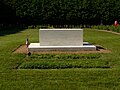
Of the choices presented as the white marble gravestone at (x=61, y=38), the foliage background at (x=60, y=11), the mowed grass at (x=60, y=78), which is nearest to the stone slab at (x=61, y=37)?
the white marble gravestone at (x=61, y=38)

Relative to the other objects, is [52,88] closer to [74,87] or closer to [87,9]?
[74,87]

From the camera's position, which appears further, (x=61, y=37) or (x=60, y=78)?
(x=61, y=37)

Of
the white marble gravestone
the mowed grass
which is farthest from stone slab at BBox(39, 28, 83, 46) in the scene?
the mowed grass

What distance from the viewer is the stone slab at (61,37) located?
53.3 feet

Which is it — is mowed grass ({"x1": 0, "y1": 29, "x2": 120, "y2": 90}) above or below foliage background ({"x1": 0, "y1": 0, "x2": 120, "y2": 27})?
below

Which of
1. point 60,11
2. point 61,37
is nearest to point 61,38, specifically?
point 61,37

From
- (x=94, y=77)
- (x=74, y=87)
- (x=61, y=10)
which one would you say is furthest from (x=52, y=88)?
(x=61, y=10)

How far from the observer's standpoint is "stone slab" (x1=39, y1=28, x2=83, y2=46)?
53.3 feet

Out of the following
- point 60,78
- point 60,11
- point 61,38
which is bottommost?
point 60,78

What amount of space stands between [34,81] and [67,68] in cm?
219

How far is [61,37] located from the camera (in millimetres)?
16391

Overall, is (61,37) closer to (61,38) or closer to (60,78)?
(61,38)

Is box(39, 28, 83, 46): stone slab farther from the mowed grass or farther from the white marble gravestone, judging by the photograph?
the mowed grass

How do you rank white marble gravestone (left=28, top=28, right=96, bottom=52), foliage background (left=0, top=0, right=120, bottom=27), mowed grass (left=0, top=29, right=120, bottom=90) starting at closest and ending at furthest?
mowed grass (left=0, top=29, right=120, bottom=90) < white marble gravestone (left=28, top=28, right=96, bottom=52) < foliage background (left=0, top=0, right=120, bottom=27)
